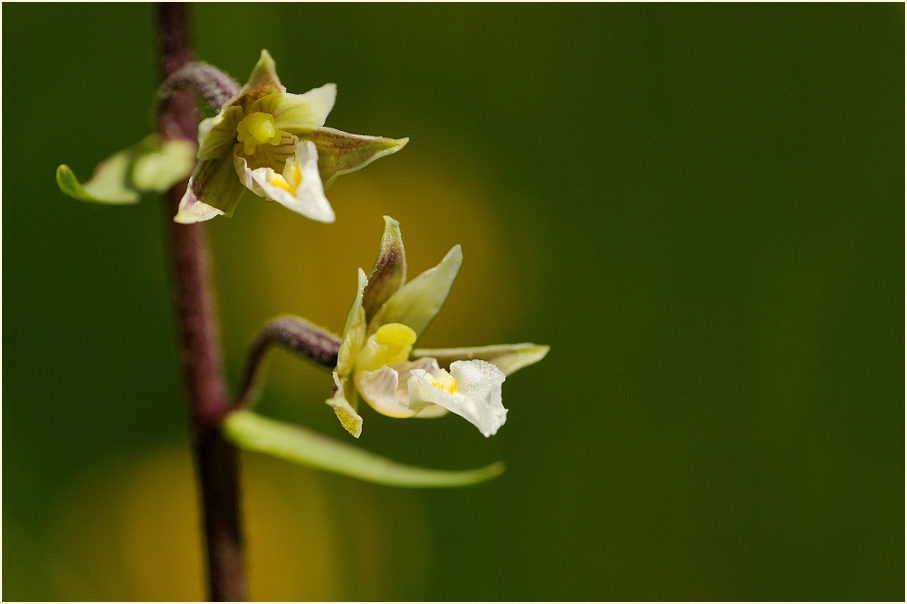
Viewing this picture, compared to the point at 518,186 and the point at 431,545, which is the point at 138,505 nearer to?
the point at 431,545

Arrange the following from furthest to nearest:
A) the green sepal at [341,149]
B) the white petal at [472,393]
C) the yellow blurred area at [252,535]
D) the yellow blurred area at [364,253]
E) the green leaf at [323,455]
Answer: the yellow blurred area at [364,253] → the yellow blurred area at [252,535] → the green leaf at [323,455] → the green sepal at [341,149] → the white petal at [472,393]

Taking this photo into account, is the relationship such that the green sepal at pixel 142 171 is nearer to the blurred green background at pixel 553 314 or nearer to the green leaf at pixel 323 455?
the green leaf at pixel 323 455

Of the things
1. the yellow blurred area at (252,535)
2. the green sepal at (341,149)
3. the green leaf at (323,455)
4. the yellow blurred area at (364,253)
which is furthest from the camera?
the yellow blurred area at (364,253)

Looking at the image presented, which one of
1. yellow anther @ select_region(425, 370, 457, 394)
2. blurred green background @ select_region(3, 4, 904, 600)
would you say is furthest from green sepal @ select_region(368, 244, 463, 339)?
blurred green background @ select_region(3, 4, 904, 600)

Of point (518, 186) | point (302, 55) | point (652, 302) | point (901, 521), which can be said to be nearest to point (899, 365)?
point (901, 521)

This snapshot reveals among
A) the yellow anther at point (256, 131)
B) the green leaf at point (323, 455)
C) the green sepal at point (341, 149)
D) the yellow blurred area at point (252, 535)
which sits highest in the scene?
the yellow anther at point (256, 131)

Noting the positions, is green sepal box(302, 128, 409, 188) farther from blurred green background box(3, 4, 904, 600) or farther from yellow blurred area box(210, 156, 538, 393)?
yellow blurred area box(210, 156, 538, 393)

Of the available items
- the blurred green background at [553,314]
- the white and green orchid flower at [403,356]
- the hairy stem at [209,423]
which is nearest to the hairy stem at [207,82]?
the hairy stem at [209,423]
